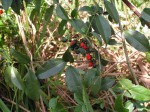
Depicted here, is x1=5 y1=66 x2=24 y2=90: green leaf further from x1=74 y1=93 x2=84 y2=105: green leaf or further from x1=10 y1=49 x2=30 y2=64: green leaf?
x1=74 y1=93 x2=84 y2=105: green leaf

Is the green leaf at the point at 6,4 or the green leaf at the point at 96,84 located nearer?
the green leaf at the point at 6,4

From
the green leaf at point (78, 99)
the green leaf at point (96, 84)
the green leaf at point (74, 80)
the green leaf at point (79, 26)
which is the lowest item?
the green leaf at point (78, 99)

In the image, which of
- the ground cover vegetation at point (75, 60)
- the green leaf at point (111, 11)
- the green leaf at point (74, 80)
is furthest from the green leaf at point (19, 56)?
the green leaf at point (111, 11)

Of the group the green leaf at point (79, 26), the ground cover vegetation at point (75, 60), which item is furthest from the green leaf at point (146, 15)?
the green leaf at point (79, 26)

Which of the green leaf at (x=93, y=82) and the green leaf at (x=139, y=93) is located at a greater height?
the green leaf at (x=93, y=82)

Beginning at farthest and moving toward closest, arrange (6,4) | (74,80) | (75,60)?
1. (75,60)
2. (74,80)
3. (6,4)

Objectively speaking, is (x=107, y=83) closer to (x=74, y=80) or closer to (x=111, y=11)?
(x=74, y=80)

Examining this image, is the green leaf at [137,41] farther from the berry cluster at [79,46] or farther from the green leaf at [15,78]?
the green leaf at [15,78]

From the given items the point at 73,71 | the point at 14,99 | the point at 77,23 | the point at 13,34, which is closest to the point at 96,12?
the point at 77,23

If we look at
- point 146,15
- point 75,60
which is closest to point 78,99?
point 146,15

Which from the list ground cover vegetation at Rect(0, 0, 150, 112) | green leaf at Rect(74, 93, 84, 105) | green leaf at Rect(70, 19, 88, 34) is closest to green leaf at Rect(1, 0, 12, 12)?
ground cover vegetation at Rect(0, 0, 150, 112)
